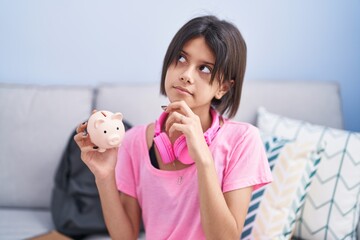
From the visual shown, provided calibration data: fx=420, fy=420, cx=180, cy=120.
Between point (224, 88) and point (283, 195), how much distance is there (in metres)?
0.55

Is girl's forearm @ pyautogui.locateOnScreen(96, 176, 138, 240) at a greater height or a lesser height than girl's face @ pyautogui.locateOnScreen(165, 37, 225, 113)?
lesser

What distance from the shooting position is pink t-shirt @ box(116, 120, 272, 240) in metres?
1.03

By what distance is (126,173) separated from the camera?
1138 millimetres

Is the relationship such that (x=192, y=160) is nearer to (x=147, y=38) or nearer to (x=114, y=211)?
(x=114, y=211)

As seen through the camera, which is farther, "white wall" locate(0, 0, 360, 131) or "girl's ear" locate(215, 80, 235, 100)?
"white wall" locate(0, 0, 360, 131)

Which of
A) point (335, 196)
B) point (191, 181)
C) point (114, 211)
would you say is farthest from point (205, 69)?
point (335, 196)

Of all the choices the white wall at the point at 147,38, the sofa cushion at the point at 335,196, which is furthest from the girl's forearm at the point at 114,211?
the white wall at the point at 147,38

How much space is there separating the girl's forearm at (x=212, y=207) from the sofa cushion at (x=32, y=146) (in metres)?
1.02

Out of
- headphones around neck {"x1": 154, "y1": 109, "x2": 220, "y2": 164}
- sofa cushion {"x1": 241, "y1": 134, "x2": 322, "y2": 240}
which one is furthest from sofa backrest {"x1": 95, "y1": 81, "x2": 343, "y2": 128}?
headphones around neck {"x1": 154, "y1": 109, "x2": 220, "y2": 164}

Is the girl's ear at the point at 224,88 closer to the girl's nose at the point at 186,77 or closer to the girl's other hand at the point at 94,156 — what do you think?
the girl's nose at the point at 186,77

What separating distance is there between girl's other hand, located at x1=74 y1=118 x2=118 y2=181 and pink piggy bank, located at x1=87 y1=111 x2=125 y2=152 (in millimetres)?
24

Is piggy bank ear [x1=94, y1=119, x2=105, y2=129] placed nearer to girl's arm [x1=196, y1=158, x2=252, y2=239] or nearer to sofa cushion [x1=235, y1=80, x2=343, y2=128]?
girl's arm [x1=196, y1=158, x2=252, y2=239]

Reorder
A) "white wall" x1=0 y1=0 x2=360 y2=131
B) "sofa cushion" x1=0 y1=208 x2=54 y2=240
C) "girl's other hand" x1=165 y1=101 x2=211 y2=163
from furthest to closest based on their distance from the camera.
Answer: "white wall" x1=0 y1=0 x2=360 y2=131, "sofa cushion" x1=0 y1=208 x2=54 y2=240, "girl's other hand" x1=165 y1=101 x2=211 y2=163

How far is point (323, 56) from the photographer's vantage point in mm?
2006
